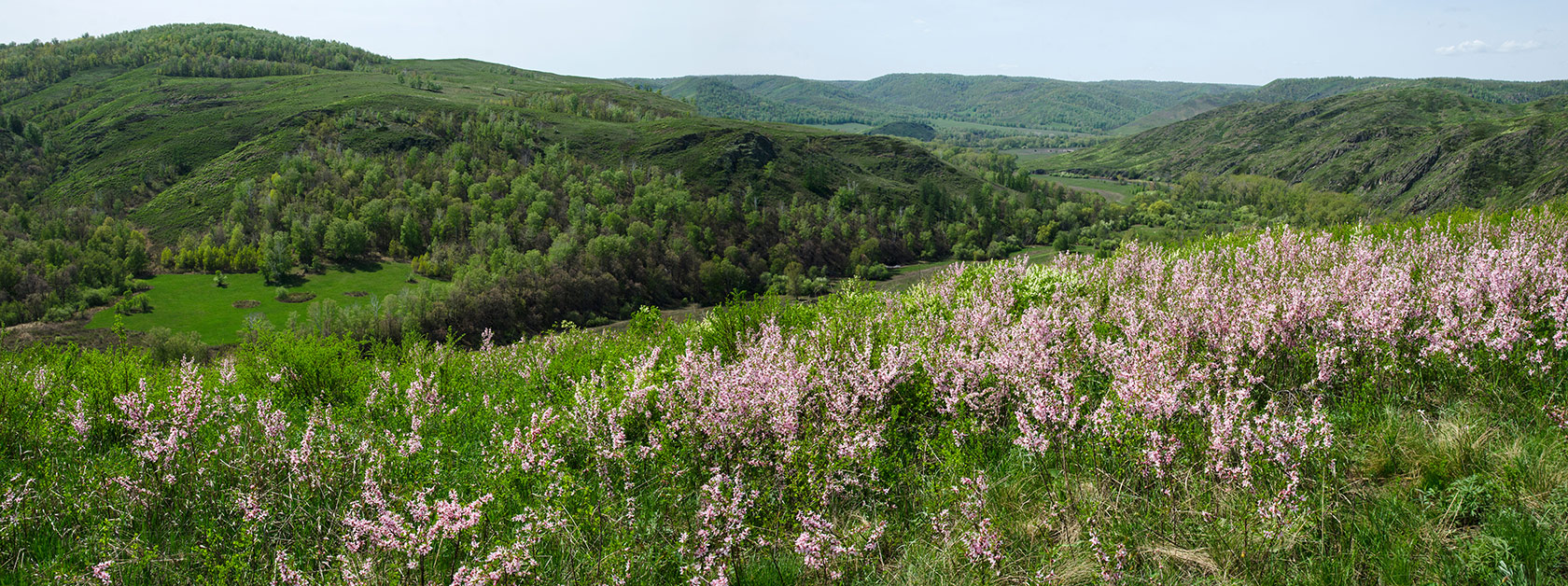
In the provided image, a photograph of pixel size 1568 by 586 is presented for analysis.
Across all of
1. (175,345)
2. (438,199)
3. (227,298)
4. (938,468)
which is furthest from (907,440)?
(438,199)

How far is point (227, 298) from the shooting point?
325 feet

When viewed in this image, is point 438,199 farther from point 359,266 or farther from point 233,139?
point 233,139

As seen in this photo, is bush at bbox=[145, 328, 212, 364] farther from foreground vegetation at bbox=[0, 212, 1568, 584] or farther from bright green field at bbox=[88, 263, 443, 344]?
foreground vegetation at bbox=[0, 212, 1568, 584]

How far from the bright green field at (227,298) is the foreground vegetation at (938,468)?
9672 cm

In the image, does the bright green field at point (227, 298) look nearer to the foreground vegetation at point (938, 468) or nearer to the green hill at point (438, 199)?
the green hill at point (438, 199)

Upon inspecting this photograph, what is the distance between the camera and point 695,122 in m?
186

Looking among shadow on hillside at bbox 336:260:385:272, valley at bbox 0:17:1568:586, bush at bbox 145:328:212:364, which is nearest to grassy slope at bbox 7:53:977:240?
shadow on hillside at bbox 336:260:385:272

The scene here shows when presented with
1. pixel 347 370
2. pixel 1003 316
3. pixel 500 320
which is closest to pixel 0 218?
pixel 500 320

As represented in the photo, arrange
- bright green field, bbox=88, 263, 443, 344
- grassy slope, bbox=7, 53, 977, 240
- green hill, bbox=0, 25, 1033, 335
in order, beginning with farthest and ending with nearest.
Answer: grassy slope, bbox=7, 53, 977, 240, green hill, bbox=0, 25, 1033, 335, bright green field, bbox=88, 263, 443, 344

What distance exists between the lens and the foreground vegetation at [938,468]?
3.90 meters

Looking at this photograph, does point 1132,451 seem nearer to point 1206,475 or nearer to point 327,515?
point 1206,475

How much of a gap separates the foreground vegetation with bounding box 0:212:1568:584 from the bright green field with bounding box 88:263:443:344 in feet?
317

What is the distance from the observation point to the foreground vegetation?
3900 mm

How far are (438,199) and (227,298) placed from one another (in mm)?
37693
